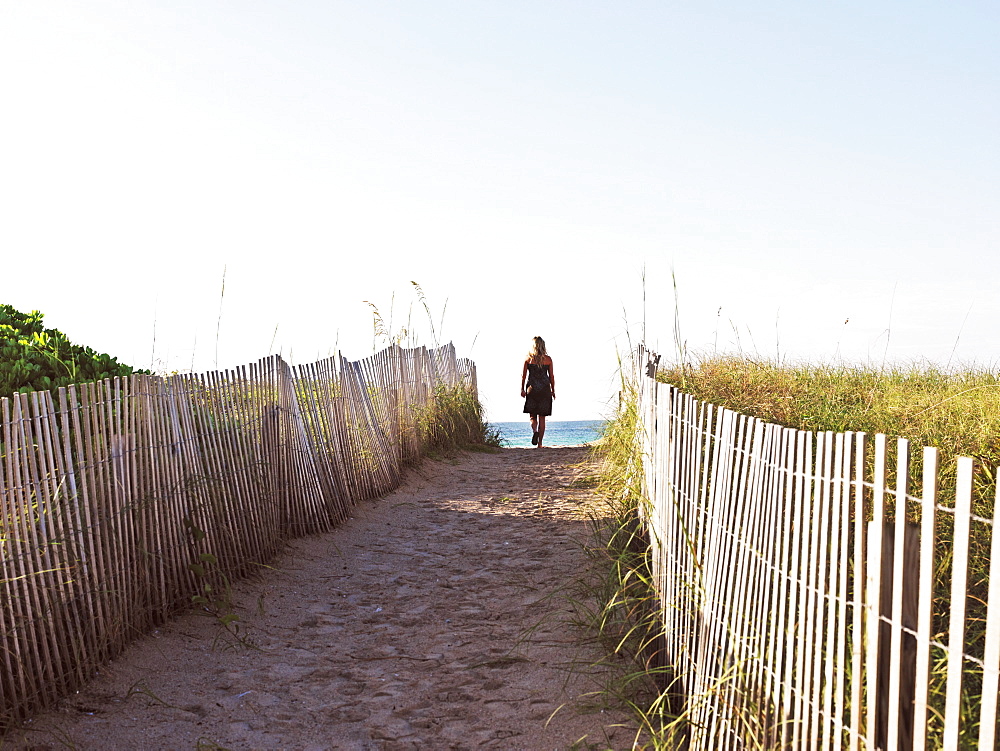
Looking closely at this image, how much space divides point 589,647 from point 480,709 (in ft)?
2.37

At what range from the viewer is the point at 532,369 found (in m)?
12.8

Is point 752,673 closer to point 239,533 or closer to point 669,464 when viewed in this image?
point 669,464

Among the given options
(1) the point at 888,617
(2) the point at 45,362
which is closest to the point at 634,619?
(1) the point at 888,617

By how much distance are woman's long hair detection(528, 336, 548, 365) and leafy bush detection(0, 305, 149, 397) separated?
23.0ft

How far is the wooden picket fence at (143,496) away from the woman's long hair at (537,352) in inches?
205

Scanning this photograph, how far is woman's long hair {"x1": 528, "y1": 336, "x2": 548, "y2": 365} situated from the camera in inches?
501

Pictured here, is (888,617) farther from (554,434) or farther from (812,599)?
(554,434)

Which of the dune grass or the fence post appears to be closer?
the fence post

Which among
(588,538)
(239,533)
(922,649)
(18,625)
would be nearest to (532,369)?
(588,538)

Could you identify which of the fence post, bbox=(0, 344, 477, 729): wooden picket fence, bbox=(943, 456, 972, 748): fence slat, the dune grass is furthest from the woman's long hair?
bbox=(943, 456, 972, 748): fence slat

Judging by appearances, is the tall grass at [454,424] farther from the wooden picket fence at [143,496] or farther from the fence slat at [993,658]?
the fence slat at [993,658]

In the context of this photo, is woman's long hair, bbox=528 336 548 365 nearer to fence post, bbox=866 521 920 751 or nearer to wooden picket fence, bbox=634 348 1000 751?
wooden picket fence, bbox=634 348 1000 751

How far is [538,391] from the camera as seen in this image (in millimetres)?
12906

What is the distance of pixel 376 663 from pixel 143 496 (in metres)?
1.61
